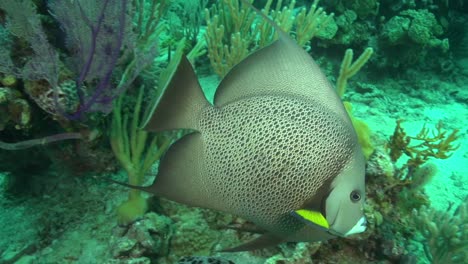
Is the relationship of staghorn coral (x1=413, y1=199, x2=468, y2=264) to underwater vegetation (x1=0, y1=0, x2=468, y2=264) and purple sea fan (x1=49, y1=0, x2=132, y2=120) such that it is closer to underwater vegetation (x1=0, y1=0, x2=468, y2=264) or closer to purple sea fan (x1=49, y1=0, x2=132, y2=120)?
underwater vegetation (x1=0, y1=0, x2=468, y2=264)

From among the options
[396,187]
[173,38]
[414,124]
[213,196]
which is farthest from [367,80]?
[213,196]

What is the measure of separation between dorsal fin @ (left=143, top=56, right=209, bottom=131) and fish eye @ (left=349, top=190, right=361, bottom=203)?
0.72m

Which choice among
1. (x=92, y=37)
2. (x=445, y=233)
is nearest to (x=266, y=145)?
(x=92, y=37)

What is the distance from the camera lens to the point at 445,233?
2.25 metres

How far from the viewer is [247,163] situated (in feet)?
4.71

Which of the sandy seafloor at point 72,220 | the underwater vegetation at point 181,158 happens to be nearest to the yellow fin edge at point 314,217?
the underwater vegetation at point 181,158

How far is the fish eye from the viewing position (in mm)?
1346

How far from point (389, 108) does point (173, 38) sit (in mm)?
3964

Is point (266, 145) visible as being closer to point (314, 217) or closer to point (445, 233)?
point (314, 217)

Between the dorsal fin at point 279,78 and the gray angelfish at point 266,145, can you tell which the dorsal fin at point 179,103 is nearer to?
the gray angelfish at point 266,145

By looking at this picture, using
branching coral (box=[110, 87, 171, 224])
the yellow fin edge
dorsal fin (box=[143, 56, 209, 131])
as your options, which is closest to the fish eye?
the yellow fin edge

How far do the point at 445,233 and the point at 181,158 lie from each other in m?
1.93

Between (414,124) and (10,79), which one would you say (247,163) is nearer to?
(10,79)

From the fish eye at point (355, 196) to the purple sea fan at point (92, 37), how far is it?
165cm
